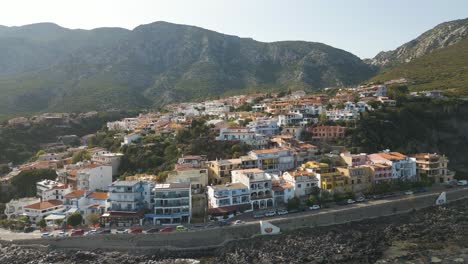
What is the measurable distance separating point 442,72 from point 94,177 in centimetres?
10545

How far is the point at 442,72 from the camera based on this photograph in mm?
111688

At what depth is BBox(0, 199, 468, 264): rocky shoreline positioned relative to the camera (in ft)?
104

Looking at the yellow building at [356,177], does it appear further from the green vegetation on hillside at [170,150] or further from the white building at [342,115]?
the white building at [342,115]

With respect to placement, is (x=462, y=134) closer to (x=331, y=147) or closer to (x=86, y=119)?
(x=331, y=147)

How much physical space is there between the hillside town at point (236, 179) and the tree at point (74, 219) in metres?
0.88

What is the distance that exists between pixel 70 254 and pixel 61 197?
47.3 feet

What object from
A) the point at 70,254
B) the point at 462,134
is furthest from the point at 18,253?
the point at 462,134

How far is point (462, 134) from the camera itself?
72875mm

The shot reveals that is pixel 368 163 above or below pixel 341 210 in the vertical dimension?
above

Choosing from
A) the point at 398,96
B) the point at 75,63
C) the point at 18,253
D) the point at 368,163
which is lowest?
the point at 18,253

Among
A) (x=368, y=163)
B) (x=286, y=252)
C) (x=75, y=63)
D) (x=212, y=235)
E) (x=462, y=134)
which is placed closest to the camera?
(x=286, y=252)

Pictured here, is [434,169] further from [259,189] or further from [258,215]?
[258,215]

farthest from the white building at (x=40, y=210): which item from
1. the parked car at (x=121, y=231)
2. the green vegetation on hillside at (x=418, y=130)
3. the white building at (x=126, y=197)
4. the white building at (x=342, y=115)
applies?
the white building at (x=342, y=115)

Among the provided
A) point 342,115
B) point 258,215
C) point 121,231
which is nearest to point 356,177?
point 258,215
